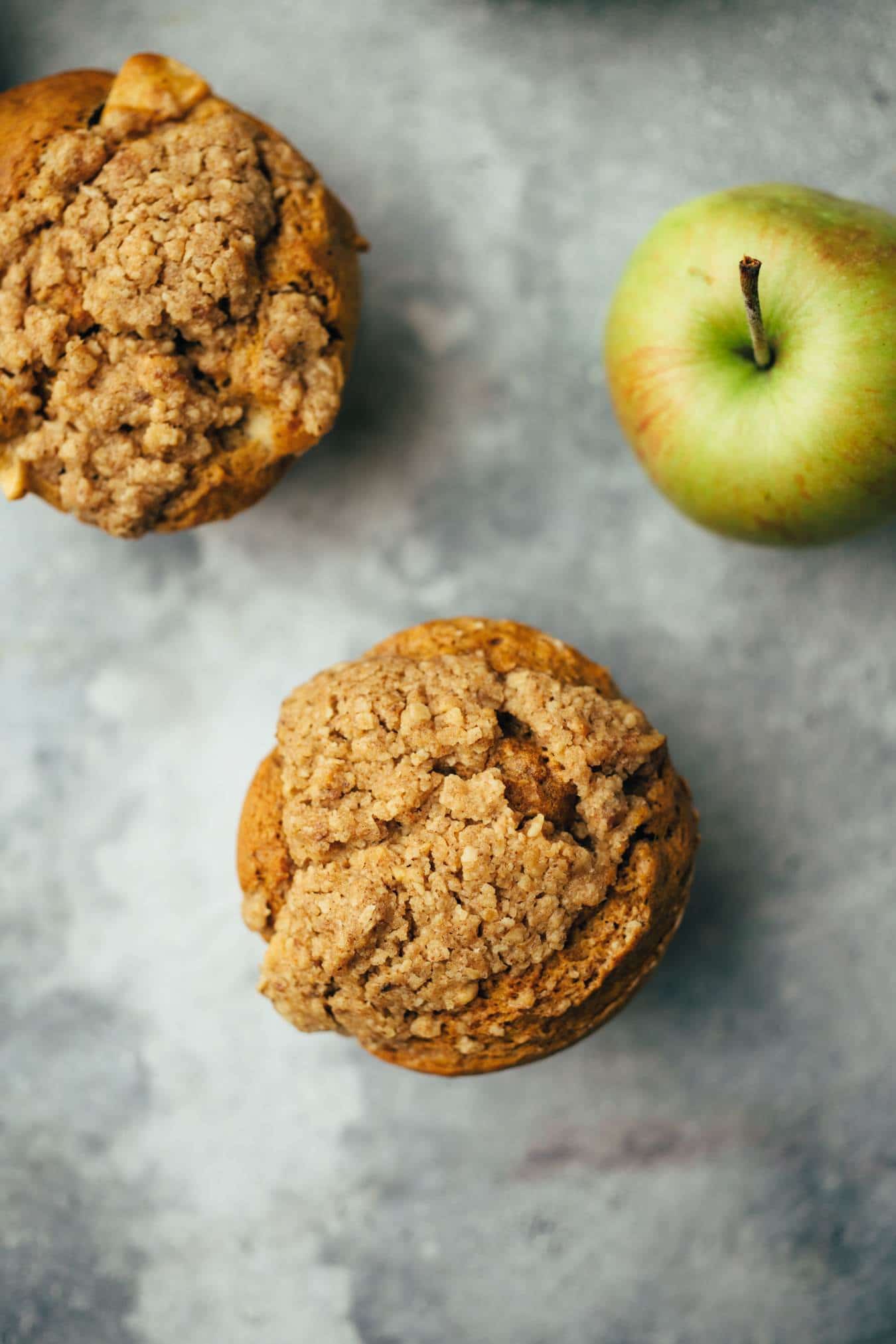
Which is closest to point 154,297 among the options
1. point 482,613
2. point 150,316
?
point 150,316

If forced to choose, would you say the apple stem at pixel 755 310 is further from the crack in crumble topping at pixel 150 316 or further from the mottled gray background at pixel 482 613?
the crack in crumble topping at pixel 150 316

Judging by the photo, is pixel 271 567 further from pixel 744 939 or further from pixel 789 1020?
pixel 789 1020

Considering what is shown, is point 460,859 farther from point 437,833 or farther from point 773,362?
point 773,362

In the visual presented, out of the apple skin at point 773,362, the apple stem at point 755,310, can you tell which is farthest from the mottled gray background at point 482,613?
the apple stem at point 755,310

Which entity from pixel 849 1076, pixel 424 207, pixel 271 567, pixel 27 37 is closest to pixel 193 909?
pixel 271 567

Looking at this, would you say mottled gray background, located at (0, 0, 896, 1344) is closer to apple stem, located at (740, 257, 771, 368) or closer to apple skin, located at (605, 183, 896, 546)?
apple skin, located at (605, 183, 896, 546)
